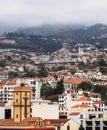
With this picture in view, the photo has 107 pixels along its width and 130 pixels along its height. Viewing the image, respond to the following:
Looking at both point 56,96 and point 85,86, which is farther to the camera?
point 85,86

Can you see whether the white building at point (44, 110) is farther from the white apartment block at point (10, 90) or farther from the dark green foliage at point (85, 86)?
the dark green foliage at point (85, 86)

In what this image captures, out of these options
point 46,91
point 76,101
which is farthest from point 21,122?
point 46,91

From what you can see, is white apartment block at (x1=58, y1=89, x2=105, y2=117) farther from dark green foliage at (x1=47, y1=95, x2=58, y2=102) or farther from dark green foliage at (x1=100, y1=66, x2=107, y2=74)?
dark green foliage at (x1=100, y1=66, x2=107, y2=74)

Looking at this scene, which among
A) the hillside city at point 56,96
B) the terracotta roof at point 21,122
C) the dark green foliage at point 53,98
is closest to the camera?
the terracotta roof at point 21,122

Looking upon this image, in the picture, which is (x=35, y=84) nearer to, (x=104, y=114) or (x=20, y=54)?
(x=104, y=114)

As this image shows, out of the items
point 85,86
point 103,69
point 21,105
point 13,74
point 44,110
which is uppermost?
point 21,105

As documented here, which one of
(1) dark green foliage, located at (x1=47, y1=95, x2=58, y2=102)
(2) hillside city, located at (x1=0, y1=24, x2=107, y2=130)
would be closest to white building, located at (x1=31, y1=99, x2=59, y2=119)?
(2) hillside city, located at (x1=0, y1=24, x2=107, y2=130)

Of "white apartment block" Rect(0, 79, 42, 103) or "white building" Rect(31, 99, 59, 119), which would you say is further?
"white apartment block" Rect(0, 79, 42, 103)

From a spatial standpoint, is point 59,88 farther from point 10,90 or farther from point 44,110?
point 44,110

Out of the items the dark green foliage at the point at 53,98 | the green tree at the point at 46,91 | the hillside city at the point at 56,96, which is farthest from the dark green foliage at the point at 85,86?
the dark green foliage at the point at 53,98
